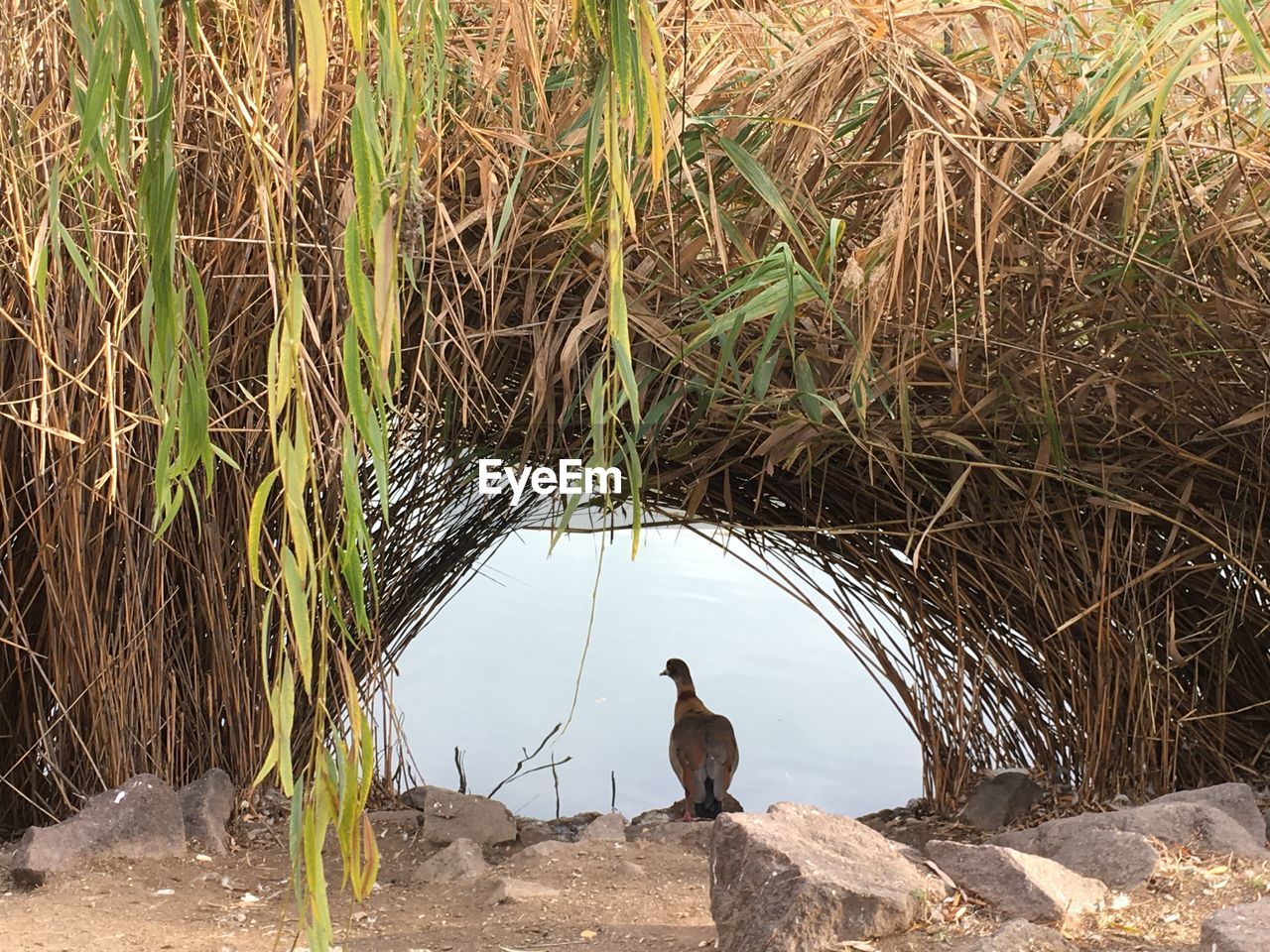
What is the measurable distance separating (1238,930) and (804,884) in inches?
18.1

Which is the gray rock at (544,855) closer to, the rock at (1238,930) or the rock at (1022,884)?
the rock at (1022,884)

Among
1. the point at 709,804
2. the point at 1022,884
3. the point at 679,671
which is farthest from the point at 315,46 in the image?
the point at 679,671

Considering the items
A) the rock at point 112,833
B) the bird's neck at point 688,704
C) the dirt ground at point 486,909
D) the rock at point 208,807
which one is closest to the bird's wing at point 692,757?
the bird's neck at point 688,704

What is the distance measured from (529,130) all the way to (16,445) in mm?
995

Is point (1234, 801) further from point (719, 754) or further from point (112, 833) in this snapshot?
point (112, 833)

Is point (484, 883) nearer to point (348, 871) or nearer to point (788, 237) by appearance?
point (788, 237)

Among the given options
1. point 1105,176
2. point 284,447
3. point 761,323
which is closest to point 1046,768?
point 761,323

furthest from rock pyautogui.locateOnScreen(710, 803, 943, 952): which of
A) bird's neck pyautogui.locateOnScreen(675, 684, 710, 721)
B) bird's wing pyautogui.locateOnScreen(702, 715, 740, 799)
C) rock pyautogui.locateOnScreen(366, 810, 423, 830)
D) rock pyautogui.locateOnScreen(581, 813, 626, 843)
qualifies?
bird's neck pyautogui.locateOnScreen(675, 684, 710, 721)

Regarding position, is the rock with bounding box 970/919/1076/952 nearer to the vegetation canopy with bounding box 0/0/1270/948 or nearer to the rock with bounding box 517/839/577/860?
the vegetation canopy with bounding box 0/0/1270/948

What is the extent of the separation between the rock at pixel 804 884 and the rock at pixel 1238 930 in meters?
0.32

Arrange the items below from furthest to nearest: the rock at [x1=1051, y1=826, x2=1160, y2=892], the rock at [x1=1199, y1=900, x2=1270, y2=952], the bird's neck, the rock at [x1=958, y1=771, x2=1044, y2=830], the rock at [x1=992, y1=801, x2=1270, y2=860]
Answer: the bird's neck, the rock at [x1=958, y1=771, x2=1044, y2=830], the rock at [x1=992, y1=801, x2=1270, y2=860], the rock at [x1=1051, y1=826, x2=1160, y2=892], the rock at [x1=1199, y1=900, x2=1270, y2=952]

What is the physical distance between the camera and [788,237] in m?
2.10

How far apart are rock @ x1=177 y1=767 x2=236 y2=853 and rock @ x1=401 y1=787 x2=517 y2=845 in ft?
1.29

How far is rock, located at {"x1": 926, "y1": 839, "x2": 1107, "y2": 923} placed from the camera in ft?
5.02
